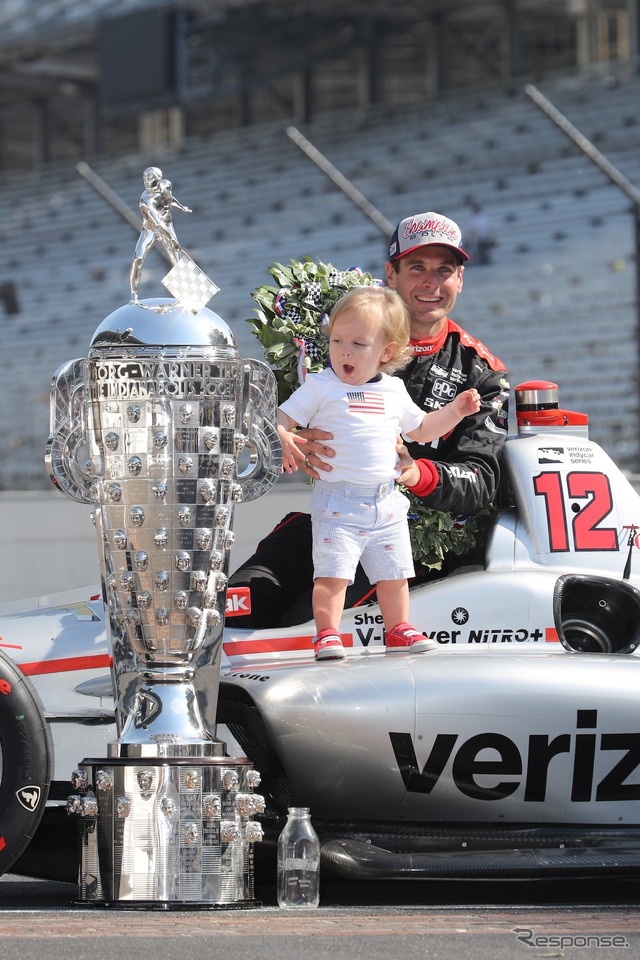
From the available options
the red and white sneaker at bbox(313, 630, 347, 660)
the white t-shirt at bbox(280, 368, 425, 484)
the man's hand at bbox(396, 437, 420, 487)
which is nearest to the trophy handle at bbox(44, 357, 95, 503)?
the white t-shirt at bbox(280, 368, 425, 484)

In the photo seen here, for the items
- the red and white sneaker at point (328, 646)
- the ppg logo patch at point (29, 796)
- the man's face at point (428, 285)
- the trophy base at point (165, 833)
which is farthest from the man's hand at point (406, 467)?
the ppg logo patch at point (29, 796)

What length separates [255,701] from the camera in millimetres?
4289

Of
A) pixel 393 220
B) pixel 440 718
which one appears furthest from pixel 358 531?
pixel 393 220

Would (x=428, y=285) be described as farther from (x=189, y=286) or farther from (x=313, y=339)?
(x=189, y=286)

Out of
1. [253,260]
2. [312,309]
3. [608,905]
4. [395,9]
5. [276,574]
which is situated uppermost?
[395,9]

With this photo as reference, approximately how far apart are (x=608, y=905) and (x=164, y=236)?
2.16m

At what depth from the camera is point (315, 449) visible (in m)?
4.38

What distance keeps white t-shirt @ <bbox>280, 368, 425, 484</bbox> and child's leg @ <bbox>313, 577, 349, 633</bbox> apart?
30 centimetres

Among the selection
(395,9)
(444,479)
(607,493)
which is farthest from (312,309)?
(395,9)

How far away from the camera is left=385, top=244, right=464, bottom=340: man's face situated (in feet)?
16.3

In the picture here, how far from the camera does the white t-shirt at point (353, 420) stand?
14.3 feet

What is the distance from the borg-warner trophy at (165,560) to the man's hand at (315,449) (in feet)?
0.69

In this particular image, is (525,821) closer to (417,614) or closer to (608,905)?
(608,905)

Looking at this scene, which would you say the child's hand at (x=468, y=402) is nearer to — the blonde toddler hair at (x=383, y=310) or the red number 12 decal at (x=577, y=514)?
the blonde toddler hair at (x=383, y=310)
